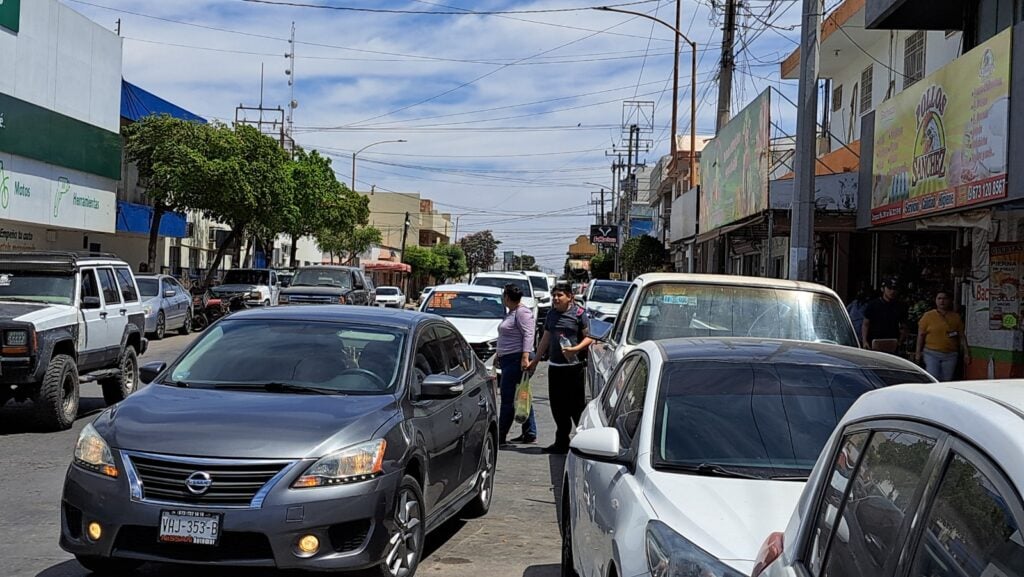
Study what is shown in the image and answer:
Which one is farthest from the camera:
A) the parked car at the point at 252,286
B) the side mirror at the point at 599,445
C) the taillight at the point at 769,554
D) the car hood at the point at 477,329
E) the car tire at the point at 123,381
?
the parked car at the point at 252,286

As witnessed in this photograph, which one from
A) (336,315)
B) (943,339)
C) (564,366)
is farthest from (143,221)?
(336,315)

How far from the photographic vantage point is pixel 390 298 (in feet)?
137

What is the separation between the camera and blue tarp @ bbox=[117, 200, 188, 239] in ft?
126

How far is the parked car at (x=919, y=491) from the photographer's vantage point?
1894 mm

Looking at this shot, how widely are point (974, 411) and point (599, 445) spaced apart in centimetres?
268

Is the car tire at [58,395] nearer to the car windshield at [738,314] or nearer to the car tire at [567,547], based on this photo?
the car windshield at [738,314]

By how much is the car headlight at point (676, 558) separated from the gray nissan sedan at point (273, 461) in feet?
6.91

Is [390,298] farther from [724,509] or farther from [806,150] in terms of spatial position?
[724,509]

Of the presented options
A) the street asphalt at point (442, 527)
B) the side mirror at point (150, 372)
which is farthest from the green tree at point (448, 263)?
the side mirror at point (150, 372)

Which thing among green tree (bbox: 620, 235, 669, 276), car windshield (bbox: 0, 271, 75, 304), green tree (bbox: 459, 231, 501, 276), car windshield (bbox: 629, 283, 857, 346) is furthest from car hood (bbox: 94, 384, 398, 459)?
green tree (bbox: 459, 231, 501, 276)

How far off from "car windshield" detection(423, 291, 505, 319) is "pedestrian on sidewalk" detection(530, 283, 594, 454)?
663cm

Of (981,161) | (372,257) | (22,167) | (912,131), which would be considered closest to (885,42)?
(912,131)

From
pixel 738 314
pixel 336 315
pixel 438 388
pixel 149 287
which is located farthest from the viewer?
pixel 149 287

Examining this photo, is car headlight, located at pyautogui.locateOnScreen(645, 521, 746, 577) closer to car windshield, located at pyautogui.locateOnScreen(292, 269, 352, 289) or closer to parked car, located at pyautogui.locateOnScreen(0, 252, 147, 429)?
parked car, located at pyautogui.locateOnScreen(0, 252, 147, 429)
